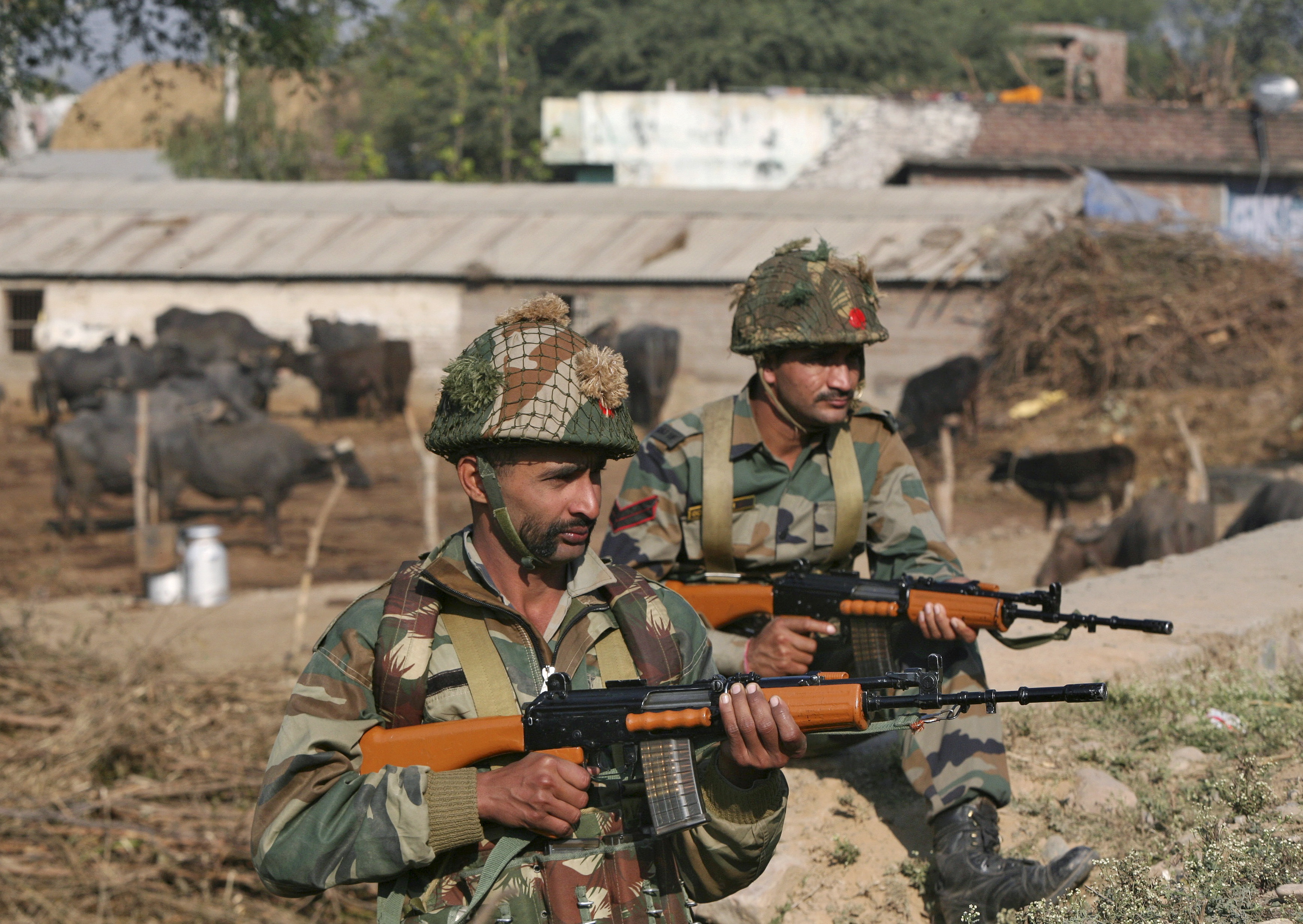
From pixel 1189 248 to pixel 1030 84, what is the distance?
9.07 m

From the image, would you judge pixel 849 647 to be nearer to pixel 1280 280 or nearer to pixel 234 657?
pixel 234 657

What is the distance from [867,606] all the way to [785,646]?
0.89 feet

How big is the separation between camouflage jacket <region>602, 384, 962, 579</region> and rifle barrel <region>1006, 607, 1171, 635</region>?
49 cm

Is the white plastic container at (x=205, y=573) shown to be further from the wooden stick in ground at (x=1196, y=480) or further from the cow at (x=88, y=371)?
the cow at (x=88, y=371)

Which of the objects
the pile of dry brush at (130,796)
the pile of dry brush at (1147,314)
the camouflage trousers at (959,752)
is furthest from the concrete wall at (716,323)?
the camouflage trousers at (959,752)

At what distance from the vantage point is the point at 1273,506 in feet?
31.7

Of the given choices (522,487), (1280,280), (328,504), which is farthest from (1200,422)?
(522,487)

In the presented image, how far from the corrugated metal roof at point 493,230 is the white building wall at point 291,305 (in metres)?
0.23

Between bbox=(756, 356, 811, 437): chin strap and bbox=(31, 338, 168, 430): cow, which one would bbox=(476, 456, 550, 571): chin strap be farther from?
bbox=(31, 338, 168, 430): cow

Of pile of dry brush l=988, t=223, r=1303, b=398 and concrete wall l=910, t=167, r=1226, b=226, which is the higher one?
concrete wall l=910, t=167, r=1226, b=226

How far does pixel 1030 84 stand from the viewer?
25.8m

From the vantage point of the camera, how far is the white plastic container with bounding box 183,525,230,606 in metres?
11.7

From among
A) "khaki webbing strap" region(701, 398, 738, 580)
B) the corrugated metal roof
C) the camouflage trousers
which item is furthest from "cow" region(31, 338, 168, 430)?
the camouflage trousers

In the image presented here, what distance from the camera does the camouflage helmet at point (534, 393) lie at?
2314 mm
